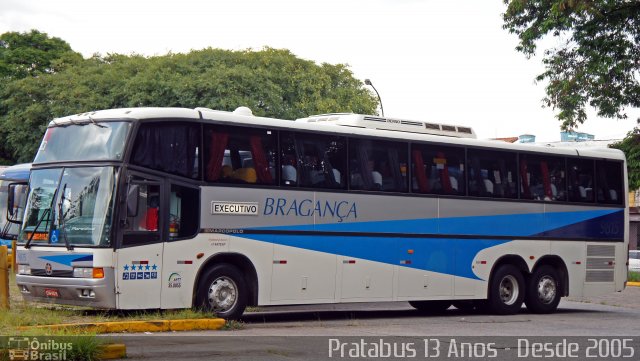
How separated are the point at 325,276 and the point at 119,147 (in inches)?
186

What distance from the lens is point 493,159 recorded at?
21219 mm

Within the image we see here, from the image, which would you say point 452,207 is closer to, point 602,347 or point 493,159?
point 493,159

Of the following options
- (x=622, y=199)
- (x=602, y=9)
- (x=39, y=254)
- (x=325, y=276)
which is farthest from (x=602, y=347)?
(x=602, y=9)

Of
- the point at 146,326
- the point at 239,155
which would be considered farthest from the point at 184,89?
the point at 146,326

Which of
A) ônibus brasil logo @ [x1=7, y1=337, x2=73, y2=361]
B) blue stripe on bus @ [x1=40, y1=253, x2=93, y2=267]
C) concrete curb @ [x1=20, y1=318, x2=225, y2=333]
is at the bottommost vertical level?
concrete curb @ [x1=20, y1=318, x2=225, y2=333]

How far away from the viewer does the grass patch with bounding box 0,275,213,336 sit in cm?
1320

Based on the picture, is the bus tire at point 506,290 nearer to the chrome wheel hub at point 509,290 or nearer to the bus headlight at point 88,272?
the chrome wheel hub at point 509,290

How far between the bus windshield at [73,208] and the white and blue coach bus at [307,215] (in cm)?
2

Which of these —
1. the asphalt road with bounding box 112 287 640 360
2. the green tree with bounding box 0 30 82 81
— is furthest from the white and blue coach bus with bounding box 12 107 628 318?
the green tree with bounding box 0 30 82 81

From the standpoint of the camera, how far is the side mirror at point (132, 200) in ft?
49.8

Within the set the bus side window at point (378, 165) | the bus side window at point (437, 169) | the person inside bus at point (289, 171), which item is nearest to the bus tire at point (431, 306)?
the bus side window at point (437, 169)

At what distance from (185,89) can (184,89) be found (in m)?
0.06

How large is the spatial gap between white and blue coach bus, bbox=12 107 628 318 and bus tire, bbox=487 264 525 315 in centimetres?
3

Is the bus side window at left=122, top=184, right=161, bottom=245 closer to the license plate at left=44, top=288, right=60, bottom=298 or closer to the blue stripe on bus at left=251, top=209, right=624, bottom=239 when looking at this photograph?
the license plate at left=44, top=288, right=60, bottom=298
